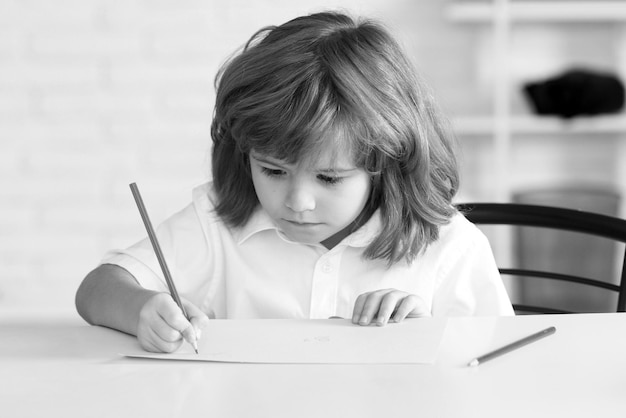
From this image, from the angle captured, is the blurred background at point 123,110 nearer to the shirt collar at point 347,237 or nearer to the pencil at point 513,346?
the shirt collar at point 347,237

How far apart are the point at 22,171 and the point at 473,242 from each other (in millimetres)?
2132

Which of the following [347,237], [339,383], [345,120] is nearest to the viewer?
[339,383]

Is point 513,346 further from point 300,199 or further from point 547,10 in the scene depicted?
point 547,10

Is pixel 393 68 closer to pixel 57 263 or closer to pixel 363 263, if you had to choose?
pixel 363 263

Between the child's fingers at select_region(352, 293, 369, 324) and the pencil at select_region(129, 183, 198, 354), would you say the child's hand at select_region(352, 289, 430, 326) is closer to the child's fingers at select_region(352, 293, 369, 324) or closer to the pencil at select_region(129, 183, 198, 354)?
the child's fingers at select_region(352, 293, 369, 324)

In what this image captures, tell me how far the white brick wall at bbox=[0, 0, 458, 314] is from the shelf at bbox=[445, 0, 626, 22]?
24cm

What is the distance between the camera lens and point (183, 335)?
3.36 ft

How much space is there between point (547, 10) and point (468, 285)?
1948 mm

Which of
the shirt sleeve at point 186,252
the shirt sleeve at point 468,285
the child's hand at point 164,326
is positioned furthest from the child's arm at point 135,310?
the shirt sleeve at point 468,285

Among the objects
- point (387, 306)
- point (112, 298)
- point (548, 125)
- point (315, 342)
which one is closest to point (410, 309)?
point (387, 306)

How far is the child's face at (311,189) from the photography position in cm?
121

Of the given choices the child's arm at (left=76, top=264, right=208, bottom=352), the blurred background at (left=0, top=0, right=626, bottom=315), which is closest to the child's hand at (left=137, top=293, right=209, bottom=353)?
the child's arm at (left=76, top=264, right=208, bottom=352)

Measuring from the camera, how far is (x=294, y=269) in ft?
4.53

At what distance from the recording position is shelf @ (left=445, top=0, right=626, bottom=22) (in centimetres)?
310
